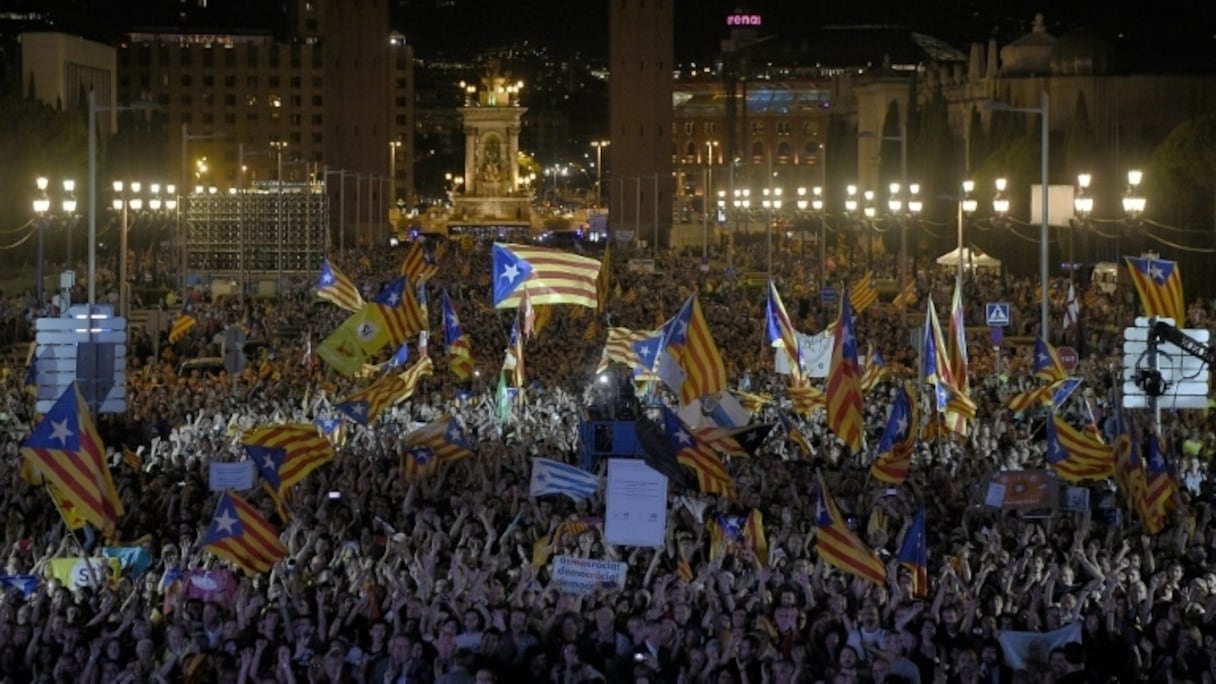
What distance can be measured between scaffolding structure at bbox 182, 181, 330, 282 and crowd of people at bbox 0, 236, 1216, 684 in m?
40.2

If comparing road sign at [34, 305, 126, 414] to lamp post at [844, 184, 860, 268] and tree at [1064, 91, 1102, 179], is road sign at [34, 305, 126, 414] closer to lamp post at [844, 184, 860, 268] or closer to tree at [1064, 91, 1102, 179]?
tree at [1064, 91, 1102, 179]

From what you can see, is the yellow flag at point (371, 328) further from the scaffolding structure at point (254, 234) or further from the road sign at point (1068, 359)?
the scaffolding structure at point (254, 234)

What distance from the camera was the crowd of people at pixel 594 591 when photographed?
46.6 feet

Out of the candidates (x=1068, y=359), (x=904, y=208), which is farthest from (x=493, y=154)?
(x=1068, y=359)

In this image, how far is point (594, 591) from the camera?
52.9 ft

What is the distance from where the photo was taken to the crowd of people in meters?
14.2

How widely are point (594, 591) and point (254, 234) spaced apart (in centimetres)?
5321

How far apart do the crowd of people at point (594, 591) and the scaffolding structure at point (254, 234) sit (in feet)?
132

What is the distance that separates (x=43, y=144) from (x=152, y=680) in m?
67.7

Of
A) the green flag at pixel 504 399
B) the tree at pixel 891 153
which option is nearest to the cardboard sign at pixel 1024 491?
the green flag at pixel 504 399

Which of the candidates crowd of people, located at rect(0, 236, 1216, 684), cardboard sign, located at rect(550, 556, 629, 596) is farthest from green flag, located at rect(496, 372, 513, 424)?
cardboard sign, located at rect(550, 556, 629, 596)

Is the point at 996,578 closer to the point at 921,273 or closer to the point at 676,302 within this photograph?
the point at 676,302

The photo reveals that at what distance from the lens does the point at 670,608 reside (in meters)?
15.1

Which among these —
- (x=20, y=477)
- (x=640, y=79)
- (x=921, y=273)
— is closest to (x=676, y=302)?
(x=921, y=273)
